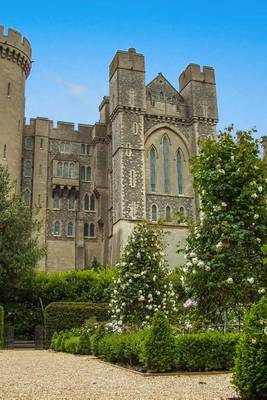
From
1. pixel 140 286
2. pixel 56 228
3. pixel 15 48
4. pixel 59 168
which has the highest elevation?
pixel 15 48

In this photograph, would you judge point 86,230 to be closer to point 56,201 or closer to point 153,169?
point 56,201

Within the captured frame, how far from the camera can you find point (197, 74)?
1615 inches

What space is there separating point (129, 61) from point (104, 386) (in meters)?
34.3

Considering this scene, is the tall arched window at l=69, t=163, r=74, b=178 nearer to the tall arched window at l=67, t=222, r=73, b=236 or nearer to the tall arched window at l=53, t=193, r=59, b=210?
the tall arched window at l=53, t=193, r=59, b=210

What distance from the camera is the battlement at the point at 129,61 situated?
38.1m

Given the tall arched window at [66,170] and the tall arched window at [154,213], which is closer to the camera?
the tall arched window at [154,213]

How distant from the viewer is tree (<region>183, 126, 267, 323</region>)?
33.7 ft

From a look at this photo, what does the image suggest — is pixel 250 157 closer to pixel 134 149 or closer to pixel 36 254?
pixel 36 254

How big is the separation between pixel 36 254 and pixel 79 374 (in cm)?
1405

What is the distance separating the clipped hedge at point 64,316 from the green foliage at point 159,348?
10919mm

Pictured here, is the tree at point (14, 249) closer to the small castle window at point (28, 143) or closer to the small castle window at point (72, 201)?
the small castle window at point (72, 201)

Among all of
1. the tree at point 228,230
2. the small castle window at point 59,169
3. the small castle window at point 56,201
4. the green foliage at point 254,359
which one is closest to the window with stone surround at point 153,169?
the small castle window at point 59,169

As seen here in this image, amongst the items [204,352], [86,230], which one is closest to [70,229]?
[86,230]

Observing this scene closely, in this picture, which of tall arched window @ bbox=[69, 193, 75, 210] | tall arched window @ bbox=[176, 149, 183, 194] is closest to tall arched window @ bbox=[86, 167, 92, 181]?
tall arched window @ bbox=[69, 193, 75, 210]
